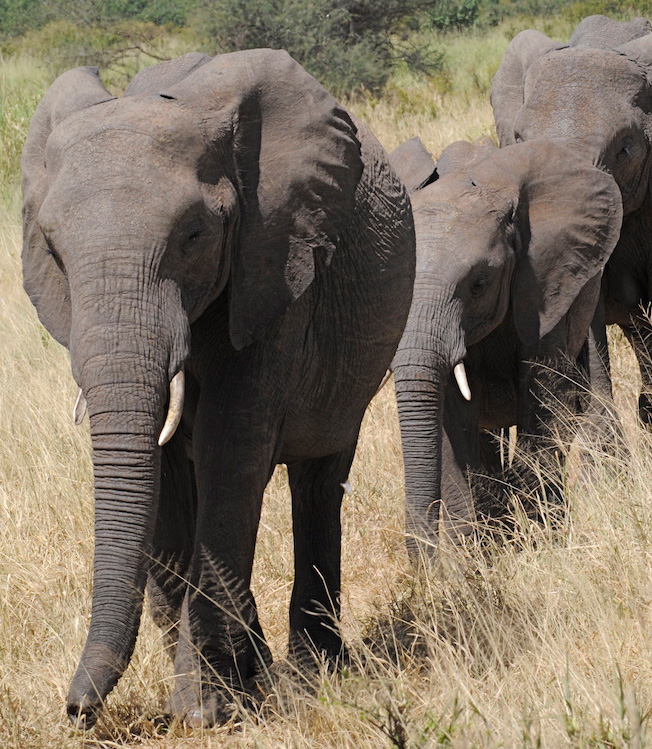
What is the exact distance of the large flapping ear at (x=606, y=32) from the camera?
812cm

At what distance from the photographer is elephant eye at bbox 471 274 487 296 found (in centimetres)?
579

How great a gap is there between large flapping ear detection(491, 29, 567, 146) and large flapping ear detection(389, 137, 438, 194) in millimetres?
2005

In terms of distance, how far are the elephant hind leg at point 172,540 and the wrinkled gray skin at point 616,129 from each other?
3.18m

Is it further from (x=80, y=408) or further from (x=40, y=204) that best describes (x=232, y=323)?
(x=40, y=204)

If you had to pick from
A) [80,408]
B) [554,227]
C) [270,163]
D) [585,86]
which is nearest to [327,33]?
[585,86]

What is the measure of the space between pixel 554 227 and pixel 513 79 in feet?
8.76

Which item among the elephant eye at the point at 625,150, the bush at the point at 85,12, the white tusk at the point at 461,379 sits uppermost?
the elephant eye at the point at 625,150

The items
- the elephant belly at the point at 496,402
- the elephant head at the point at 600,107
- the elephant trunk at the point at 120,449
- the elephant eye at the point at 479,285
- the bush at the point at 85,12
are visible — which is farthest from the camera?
the bush at the point at 85,12

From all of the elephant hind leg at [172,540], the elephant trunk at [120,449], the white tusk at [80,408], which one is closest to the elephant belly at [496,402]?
the elephant hind leg at [172,540]

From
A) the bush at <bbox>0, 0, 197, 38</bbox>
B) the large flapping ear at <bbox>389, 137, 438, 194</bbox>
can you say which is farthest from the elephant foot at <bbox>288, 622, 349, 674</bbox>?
the bush at <bbox>0, 0, 197, 38</bbox>

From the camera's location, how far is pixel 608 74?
717 cm

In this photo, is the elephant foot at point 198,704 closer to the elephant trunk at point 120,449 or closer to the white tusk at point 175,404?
the elephant trunk at point 120,449

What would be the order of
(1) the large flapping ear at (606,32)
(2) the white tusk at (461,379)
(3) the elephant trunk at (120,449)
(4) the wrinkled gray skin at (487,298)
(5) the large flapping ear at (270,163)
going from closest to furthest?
1. (3) the elephant trunk at (120,449)
2. (5) the large flapping ear at (270,163)
3. (4) the wrinkled gray skin at (487,298)
4. (2) the white tusk at (461,379)
5. (1) the large flapping ear at (606,32)

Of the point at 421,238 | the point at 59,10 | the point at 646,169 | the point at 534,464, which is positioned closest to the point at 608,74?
the point at 646,169
